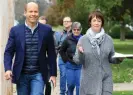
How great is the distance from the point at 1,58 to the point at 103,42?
1.98 m

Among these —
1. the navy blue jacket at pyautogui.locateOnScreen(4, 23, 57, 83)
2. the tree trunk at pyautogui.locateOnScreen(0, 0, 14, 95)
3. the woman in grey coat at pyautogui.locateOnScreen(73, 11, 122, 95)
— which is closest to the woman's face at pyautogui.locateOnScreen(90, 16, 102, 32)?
the woman in grey coat at pyautogui.locateOnScreen(73, 11, 122, 95)

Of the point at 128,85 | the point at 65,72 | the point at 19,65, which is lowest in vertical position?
the point at 128,85

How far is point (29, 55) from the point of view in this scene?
772 cm

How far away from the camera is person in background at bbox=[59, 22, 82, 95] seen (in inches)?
441

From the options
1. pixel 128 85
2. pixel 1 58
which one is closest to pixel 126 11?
pixel 128 85

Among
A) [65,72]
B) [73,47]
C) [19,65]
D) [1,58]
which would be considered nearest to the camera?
[19,65]

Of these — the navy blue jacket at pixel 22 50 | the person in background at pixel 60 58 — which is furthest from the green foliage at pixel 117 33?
the navy blue jacket at pixel 22 50

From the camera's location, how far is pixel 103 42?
7.88 meters

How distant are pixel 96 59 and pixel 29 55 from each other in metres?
0.95

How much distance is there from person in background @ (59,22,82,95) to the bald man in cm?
327

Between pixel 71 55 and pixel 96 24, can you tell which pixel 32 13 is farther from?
pixel 71 55

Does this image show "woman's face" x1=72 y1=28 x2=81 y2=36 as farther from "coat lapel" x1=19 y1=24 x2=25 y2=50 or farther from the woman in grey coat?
"coat lapel" x1=19 y1=24 x2=25 y2=50

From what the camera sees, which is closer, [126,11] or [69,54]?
[69,54]

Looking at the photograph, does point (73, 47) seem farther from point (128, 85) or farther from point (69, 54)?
point (128, 85)
